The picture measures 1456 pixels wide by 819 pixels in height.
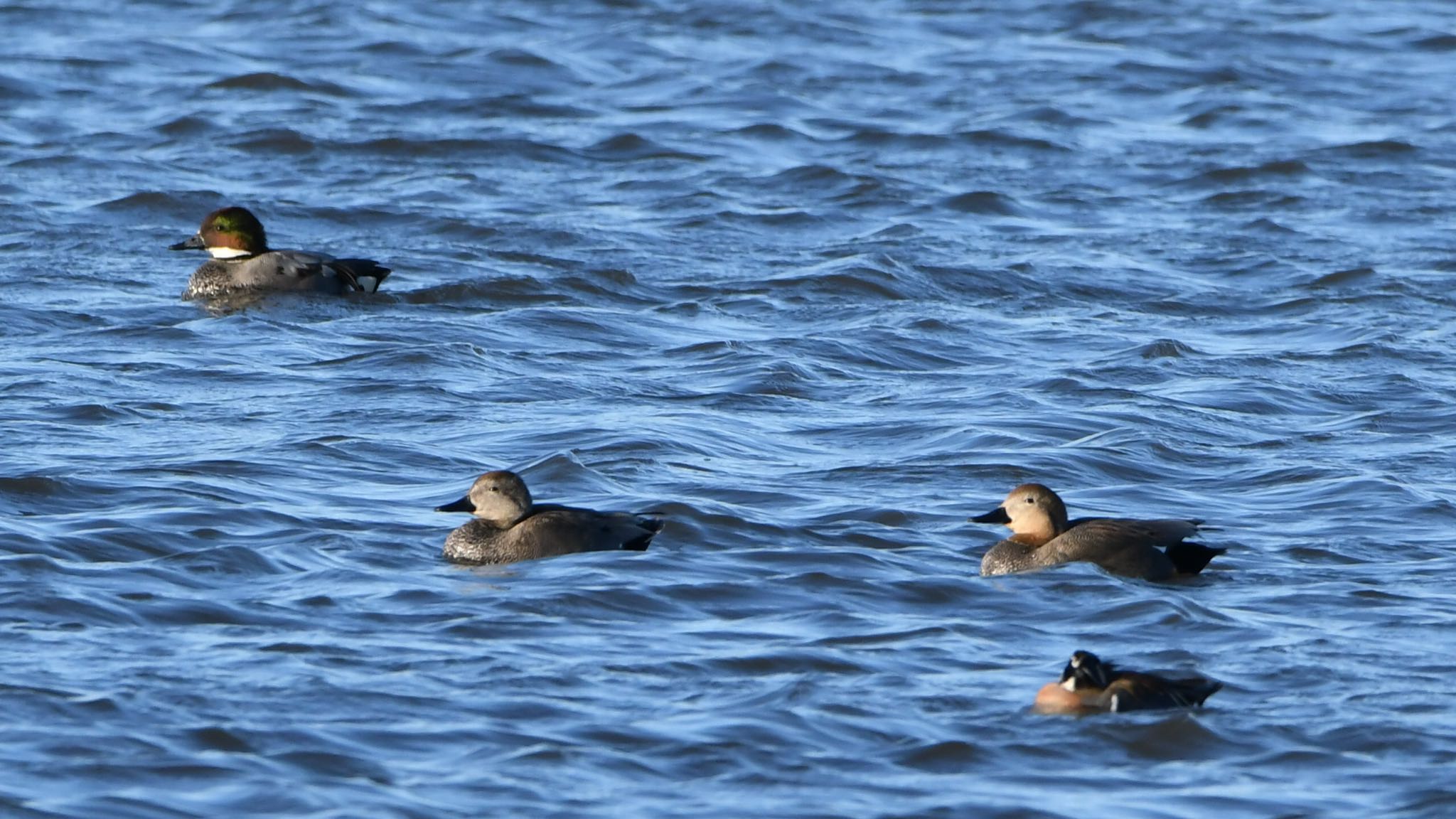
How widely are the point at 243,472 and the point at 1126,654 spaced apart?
4115mm

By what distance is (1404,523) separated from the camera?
395 inches

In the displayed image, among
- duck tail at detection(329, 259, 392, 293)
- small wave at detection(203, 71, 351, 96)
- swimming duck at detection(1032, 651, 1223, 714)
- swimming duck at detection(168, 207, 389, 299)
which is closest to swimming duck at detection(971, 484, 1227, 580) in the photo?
swimming duck at detection(1032, 651, 1223, 714)

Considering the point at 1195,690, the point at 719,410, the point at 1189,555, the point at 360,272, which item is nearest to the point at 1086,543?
the point at 1189,555

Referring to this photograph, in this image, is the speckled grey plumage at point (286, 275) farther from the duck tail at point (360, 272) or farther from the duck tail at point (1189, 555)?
the duck tail at point (1189, 555)

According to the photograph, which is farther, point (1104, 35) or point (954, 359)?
point (1104, 35)

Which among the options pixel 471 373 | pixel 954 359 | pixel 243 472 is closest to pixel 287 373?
pixel 471 373

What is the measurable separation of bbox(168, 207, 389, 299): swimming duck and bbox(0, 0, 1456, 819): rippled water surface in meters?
0.17

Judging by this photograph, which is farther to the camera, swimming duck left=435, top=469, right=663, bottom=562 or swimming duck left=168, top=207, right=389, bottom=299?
swimming duck left=168, top=207, right=389, bottom=299

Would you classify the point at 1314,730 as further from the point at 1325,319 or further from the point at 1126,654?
the point at 1325,319

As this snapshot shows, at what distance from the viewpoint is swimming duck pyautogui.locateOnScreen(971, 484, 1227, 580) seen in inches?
352

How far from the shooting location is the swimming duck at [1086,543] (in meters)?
8.95

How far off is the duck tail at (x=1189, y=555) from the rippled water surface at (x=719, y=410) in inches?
3.8

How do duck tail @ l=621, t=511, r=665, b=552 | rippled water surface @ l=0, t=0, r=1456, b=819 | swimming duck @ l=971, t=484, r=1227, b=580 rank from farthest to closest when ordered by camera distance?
duck tail @ l=621, t=511, r=665, b=552
swimming duck @ l=971, t=484, r=1227, b=580
rippled water surface @ l=0, t=0, r=1456, b=819

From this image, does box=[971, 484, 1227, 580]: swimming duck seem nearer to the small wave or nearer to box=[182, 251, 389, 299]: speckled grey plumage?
box=[182, 251, 389, 299]: speckled grey plumage
